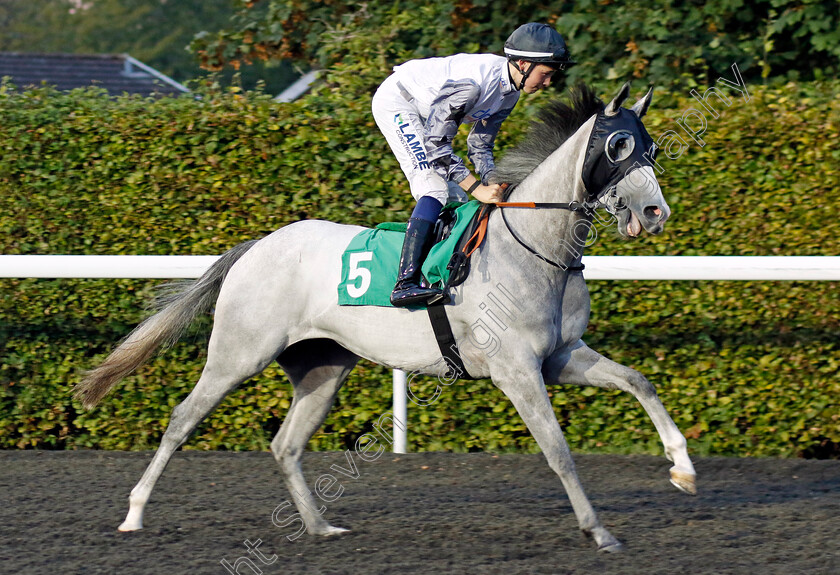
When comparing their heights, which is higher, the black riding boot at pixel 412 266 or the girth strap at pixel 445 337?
the black riding boot at pixel 412 266

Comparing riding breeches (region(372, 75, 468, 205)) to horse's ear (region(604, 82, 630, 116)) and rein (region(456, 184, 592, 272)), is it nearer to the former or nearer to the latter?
rein (region(456, 184, 592, 272))

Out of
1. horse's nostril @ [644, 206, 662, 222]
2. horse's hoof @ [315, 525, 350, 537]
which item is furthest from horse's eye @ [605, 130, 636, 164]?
horse's hoof @ [315, 525, 350, 537]

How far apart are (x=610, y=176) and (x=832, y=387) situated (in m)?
2.38

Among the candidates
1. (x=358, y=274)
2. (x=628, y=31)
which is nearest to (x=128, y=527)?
(x=358, y=274)

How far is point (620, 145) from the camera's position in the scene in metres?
3.65

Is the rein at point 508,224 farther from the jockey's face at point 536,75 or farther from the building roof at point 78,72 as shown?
the building roof at point 78,72

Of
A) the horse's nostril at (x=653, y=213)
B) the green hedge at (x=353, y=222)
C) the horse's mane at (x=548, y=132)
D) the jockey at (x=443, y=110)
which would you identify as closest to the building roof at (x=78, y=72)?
the green hedge at (x=353, y=222)

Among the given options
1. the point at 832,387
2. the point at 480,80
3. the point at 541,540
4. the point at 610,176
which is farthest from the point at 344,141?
the point at 832,387

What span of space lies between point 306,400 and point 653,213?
5.72ft

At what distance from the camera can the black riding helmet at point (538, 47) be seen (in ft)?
12.7

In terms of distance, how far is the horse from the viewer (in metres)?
3.74

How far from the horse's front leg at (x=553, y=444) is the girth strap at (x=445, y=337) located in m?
0.28

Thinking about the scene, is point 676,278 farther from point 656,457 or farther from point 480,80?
point 480,80

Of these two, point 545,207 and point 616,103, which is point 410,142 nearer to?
point 545,207
